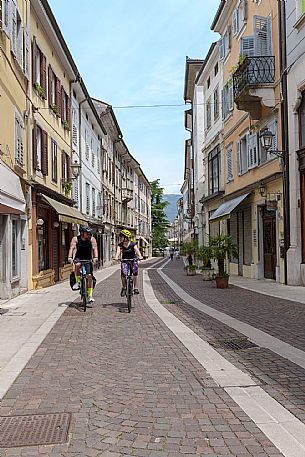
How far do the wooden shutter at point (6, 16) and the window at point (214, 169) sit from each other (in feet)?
54.3

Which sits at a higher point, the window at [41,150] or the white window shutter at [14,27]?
the white window shutter at [14,27]

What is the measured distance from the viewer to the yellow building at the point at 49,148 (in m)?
16.5

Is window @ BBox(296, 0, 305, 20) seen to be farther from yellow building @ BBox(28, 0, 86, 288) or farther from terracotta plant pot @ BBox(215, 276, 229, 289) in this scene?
terracotta plant pot @ BBox(215, 276, 229, 289)

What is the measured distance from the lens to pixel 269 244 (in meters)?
19.0

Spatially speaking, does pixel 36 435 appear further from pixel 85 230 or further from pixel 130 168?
pixel 130 168

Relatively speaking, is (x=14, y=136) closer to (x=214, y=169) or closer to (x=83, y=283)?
(x=83, y=283)

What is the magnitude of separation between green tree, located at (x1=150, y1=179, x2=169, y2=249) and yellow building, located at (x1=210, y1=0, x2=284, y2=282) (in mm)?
Result: 64152

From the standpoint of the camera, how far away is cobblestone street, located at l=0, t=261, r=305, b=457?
3.72 m

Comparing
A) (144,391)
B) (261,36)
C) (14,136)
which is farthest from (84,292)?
(261,36)

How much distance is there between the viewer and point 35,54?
16.9 meters

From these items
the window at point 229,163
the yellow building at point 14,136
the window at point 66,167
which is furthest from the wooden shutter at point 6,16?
the window at point 229,163

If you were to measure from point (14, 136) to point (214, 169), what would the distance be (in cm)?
1751

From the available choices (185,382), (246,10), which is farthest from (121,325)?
(246,10)

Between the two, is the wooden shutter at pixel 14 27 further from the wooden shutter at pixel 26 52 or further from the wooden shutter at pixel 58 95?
the wooden shutter at pixel 58 95
